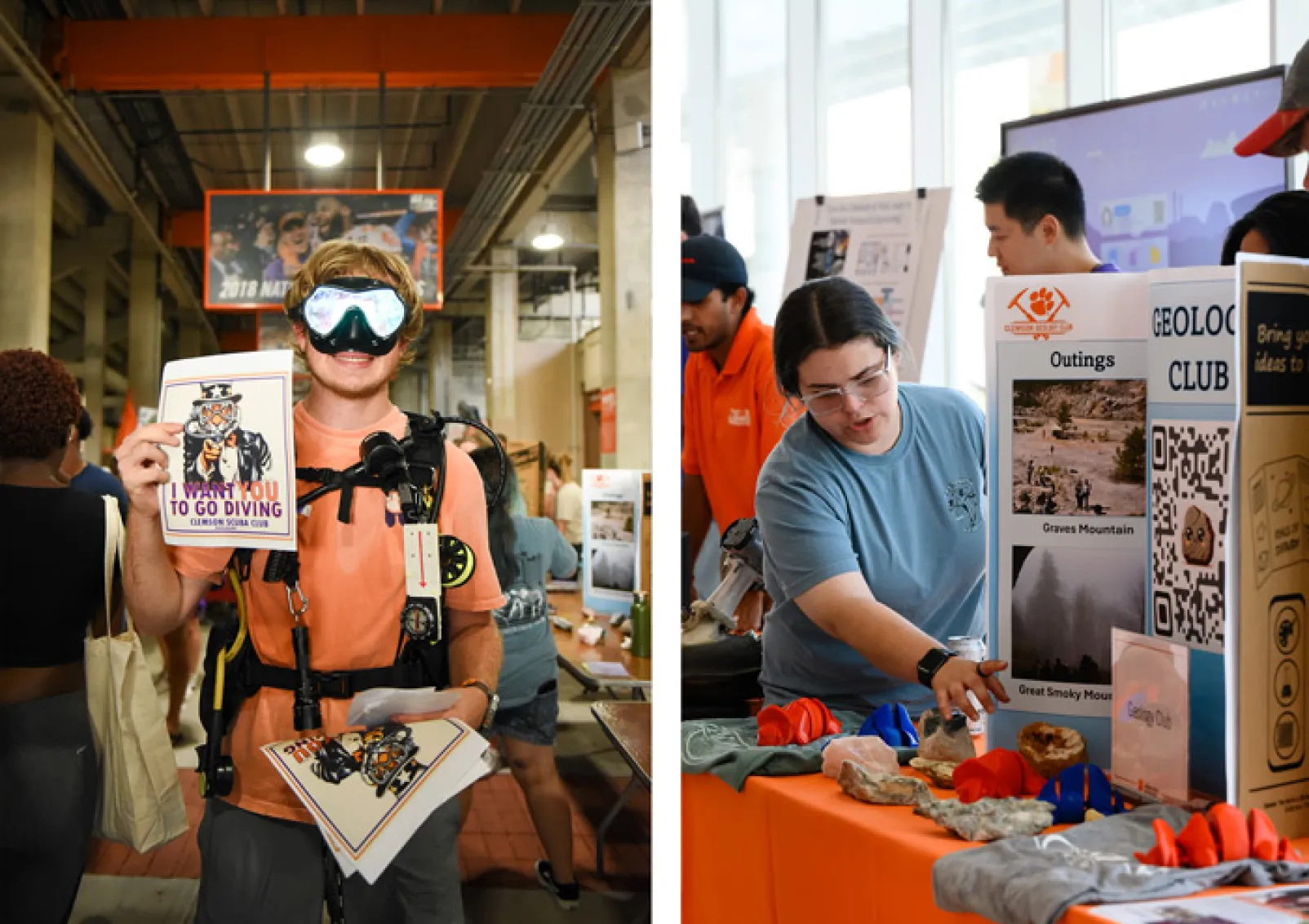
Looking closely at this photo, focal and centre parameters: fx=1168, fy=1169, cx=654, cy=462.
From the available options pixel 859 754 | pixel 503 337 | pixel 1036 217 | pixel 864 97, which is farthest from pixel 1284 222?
pixel 864 97

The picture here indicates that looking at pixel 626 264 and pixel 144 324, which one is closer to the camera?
pixel 144 324

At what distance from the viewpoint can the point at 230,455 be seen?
1344 mm

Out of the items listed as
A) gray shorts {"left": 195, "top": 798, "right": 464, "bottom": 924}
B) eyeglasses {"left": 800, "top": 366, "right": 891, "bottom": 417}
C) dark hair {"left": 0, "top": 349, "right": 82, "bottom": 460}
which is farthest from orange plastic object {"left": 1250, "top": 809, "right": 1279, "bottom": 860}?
dark hair {"left": 0, "top": 349, "right": 82, "bottom": 460}

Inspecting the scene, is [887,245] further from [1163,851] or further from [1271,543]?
[1163,851]

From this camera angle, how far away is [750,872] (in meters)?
1.52

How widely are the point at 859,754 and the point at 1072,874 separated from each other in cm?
42

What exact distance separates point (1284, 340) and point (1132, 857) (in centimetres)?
52

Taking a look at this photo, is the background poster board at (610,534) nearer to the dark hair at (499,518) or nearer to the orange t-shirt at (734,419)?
the dark hair at (499,518)

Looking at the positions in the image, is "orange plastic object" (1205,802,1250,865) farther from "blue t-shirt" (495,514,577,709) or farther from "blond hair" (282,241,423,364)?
"blond hair" (282,241,423,364)

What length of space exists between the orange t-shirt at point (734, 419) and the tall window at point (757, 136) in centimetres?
270

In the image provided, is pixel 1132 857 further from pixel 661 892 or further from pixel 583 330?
pixel 583 330

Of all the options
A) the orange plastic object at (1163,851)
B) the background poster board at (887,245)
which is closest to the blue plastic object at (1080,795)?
the orange plastic object at (1163,851)

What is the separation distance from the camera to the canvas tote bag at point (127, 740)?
4.33 feet

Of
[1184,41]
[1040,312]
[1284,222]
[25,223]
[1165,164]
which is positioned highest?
[1184,41]
